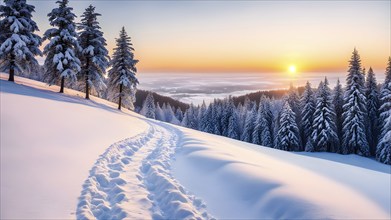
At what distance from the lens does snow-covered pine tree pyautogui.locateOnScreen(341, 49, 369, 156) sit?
3588cm

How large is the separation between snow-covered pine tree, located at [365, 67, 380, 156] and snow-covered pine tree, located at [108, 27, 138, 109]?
3405 cm

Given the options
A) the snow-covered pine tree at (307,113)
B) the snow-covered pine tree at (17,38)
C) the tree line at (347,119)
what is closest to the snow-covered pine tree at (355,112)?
the tree line at (347,119)

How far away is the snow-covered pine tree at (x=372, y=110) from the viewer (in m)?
37.9

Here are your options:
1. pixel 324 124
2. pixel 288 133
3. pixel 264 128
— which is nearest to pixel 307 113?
pixel 324 124

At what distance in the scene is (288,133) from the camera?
1656 inches

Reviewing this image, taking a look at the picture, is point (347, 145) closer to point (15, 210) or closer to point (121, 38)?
point (121, 38)

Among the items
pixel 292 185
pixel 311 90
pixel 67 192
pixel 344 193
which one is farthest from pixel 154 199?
pixel 311 90

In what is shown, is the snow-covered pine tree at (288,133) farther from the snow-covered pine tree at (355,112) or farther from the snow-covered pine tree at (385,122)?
the snow-covered pine tree at (385,122)

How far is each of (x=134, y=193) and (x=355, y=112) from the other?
124ft

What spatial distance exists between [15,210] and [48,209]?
0.62 m

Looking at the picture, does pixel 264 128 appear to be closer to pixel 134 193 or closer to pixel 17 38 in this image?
pixel 17 38

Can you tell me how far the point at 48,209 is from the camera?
231 inches

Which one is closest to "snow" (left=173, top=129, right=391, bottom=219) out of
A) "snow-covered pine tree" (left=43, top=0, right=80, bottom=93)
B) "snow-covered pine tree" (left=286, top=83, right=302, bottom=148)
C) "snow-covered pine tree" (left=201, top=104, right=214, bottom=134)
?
"snow-covered pine tree" (left=43, top=0, right=80, bottom=93)

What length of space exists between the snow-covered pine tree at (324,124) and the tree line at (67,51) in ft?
89.3
